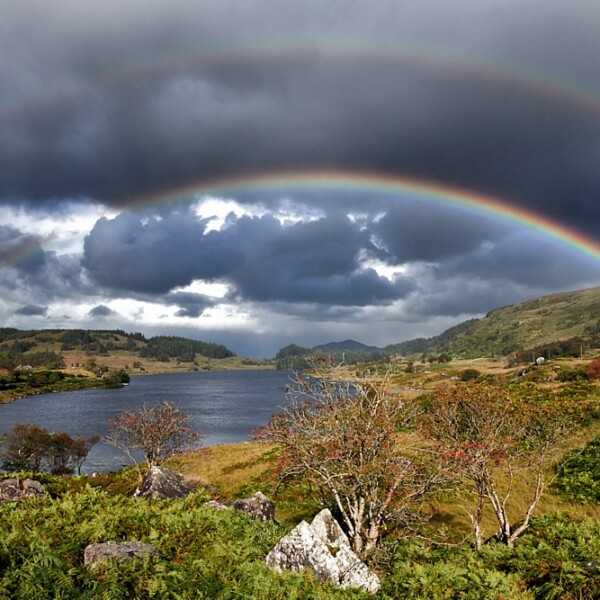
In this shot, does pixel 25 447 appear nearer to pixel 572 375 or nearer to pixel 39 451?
pixel 39 451

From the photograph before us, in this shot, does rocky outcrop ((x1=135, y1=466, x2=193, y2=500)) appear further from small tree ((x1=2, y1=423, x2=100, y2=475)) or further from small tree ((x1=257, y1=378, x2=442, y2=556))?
small tree ((x1=2, y1=423, x2=100, y2=475))

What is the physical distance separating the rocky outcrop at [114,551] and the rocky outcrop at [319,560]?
336 centimetres

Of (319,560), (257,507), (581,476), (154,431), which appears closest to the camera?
(319,560)

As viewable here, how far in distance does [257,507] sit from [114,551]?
32.1ft

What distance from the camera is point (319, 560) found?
39.7 ft

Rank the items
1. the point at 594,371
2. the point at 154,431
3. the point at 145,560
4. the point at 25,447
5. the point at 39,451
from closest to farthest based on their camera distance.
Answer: the point at 145,560 → the point at 154,431 → the point at 594,371 → the point at 25,447 → the point at 39,451

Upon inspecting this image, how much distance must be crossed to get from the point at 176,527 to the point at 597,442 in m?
27.7

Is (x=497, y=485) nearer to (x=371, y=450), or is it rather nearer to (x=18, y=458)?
(x=371, y=450)

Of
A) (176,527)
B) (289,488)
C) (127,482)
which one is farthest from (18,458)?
(176,527)

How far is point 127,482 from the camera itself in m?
33.6

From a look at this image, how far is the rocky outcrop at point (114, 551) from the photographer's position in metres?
9.91

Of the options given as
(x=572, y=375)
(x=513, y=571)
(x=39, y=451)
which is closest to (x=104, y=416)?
(x=39, y=451)

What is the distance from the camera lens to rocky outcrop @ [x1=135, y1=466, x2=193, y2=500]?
73.2 feet

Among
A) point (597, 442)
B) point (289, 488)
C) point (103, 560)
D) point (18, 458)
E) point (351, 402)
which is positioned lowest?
point (18, 458)
